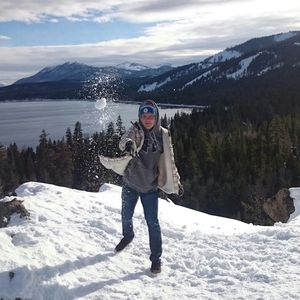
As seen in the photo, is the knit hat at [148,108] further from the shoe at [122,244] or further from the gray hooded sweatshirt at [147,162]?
the shoe at [122,244]

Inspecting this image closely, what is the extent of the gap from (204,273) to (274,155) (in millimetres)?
59533

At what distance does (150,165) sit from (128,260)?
1.47 m

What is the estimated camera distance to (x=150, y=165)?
6223 mm

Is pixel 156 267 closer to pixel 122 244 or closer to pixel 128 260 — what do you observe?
pixel 128 260

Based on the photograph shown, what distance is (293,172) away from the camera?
59.7m

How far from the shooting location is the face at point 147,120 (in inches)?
239

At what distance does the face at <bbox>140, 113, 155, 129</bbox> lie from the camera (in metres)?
6.06

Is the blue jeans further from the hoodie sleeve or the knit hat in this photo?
the knit hat

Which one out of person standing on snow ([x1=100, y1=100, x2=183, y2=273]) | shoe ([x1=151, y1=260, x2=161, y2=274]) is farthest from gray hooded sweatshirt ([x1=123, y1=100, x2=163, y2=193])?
shoe ([x1=151, y1=260, x2=161, y2=274])

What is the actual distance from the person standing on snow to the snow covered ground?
54 centimetres

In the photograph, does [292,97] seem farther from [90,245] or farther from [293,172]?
[90,245]

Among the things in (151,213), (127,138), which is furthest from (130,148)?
(151,213)

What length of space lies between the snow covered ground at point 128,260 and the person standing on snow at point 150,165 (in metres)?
→ 0.54

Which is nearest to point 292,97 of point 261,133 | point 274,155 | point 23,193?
point 261,133
